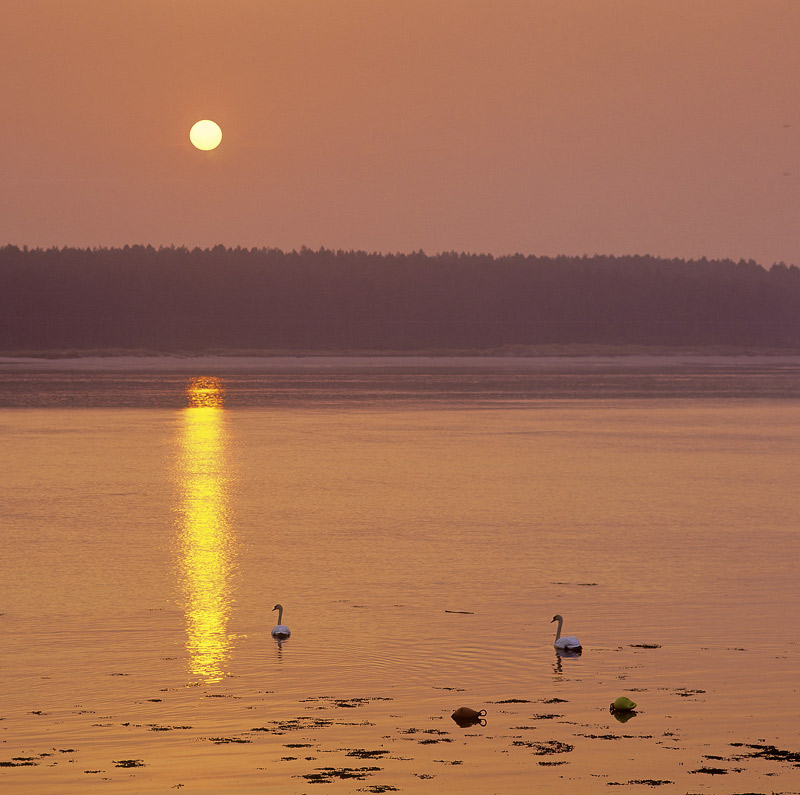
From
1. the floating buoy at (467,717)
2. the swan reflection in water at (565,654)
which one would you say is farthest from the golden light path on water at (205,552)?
the swan reflection in water at (565,654)

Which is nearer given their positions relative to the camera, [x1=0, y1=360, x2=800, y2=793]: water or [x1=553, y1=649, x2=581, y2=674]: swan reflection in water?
[x1=0, y1=360, x2=800, y2=793]: water

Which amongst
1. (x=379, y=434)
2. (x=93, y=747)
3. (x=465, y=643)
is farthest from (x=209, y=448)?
(x=93, y=747)

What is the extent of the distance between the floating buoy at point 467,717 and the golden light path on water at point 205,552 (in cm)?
258

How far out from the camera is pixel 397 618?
1571cm

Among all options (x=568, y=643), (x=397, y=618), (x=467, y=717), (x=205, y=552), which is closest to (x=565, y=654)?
(x=568, y=643)

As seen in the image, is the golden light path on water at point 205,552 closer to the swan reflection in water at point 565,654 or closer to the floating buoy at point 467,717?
the floating buoy at point 467,717

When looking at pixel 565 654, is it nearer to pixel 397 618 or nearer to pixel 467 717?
pixel 397 618

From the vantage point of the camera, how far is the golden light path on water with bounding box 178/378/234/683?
14195 millimetres

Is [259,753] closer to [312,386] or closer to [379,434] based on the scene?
[379,434]

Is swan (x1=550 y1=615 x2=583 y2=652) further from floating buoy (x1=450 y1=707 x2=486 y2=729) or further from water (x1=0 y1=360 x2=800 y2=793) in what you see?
floating buoy (x1=450 y1=707 x2=486 y2=729)

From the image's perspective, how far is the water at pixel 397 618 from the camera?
10.5 m

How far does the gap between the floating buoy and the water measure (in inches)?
3.0

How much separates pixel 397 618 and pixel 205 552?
18.4 ft

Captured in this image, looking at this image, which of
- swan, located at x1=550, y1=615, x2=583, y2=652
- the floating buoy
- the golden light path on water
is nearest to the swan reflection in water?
swan, located at x1=550, y1=615, x2=583, y2=652
